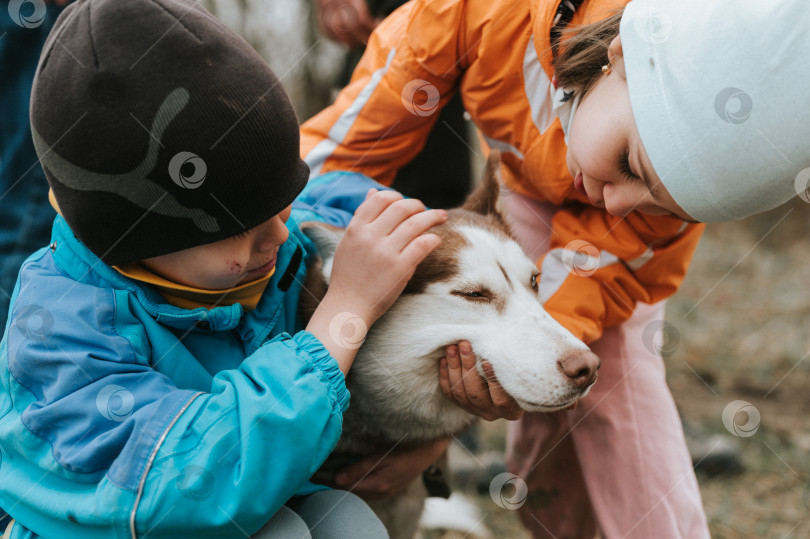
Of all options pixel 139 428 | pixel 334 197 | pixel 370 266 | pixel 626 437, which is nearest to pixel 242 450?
pixel 139 428

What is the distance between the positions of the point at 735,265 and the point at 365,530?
6.18m

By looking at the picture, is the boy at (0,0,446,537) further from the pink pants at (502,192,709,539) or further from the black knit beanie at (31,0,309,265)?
the pink pants at (502,192,709,539)

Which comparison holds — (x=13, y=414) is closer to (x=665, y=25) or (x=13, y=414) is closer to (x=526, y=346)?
(x=526, y=346)

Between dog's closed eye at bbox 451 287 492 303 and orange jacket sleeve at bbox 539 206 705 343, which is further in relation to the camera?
orange jacket sleeve at bbox 539 206 705 343

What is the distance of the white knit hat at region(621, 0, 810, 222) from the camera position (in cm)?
145

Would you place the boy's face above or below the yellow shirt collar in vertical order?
above

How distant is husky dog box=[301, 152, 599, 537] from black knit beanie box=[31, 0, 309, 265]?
493 mm

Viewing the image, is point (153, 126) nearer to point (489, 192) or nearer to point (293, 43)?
point (489, 192)

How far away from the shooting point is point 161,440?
1400 millimetres

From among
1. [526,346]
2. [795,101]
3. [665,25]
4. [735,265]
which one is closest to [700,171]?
[795,101]

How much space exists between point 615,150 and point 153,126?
1.10 metres

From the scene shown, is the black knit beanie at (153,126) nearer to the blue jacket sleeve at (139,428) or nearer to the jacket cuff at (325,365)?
the blue jacket sleeve at (139,428)

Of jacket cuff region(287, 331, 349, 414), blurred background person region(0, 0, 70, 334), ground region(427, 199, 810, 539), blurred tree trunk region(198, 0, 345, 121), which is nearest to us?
jacket cuff region(287, 331, 349, 414)

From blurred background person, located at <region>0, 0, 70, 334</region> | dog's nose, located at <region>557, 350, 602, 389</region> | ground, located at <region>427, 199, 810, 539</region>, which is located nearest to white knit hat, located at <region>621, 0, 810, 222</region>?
dog's nose, located at <region>557, 350, 602, 389</region>
